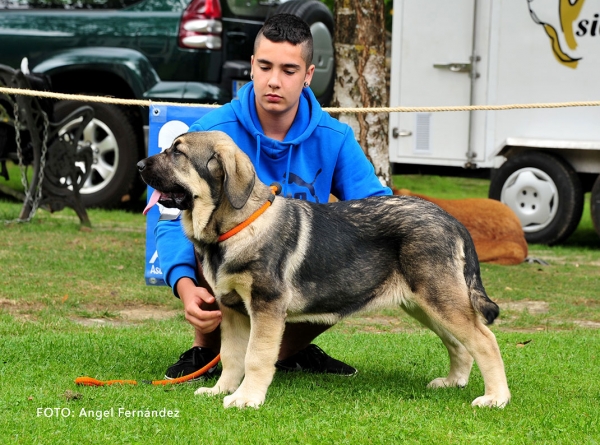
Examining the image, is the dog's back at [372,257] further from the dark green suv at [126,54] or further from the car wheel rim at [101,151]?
the car wheel rim at [101,151]

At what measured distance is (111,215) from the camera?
10.9 meters

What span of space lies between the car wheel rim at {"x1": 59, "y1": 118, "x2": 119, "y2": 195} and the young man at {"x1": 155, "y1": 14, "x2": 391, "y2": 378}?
6.10 metres

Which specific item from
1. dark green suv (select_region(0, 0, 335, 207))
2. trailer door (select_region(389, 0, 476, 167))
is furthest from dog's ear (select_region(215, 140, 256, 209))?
trailer door (select_region(389, 0, 476, 167))

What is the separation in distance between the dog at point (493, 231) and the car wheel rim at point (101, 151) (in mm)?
3601

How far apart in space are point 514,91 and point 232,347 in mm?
7636

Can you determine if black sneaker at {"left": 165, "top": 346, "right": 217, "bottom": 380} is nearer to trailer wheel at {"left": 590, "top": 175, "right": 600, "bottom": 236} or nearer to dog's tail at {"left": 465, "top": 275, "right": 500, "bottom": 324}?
dog's tail at {"left": 465, "top": 275, "right": 500, "bottom": 324}

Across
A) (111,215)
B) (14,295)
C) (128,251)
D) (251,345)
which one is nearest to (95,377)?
(251,345)

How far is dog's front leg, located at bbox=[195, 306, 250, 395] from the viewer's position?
4441mm

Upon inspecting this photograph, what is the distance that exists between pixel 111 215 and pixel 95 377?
258 inches

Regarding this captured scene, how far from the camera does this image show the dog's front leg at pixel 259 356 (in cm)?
403

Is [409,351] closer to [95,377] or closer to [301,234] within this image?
[301,234]

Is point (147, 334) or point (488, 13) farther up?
A: point (488, 13)

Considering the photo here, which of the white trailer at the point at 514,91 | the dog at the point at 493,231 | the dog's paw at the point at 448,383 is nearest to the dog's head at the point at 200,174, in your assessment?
the dog's paw at the point at 448,383

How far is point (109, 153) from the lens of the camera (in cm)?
1105
